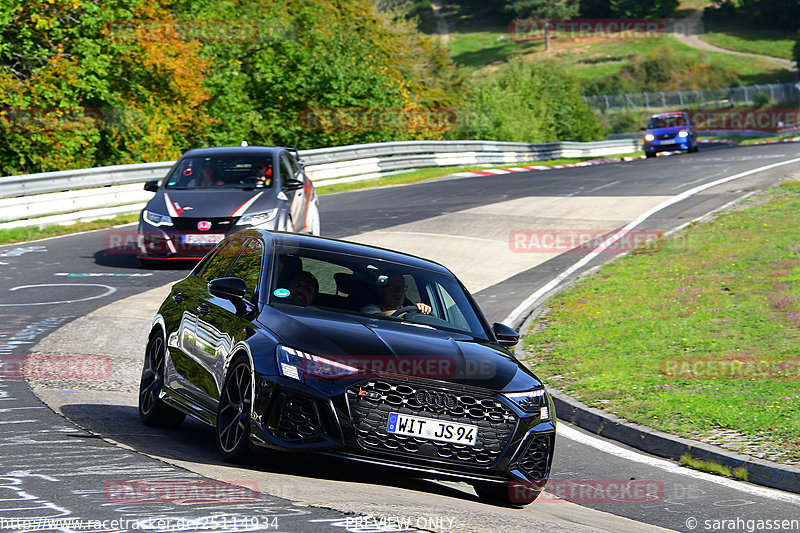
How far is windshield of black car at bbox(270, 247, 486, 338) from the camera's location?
7.37m

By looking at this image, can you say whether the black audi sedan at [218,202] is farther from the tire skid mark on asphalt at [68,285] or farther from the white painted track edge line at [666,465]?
the white painted track edge line at [666,465]

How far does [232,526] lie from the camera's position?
16.5 feet

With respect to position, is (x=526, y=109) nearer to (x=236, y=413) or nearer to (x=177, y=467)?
(x=236, y=413)

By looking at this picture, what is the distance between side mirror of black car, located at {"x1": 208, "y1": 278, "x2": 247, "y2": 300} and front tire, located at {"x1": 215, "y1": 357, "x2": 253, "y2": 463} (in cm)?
54

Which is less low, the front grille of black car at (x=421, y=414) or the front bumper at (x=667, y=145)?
the front grille of black car at (x=421, y=414)

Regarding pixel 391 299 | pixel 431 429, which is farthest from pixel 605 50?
pixel 431 429

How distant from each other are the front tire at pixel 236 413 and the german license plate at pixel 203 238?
362 inches

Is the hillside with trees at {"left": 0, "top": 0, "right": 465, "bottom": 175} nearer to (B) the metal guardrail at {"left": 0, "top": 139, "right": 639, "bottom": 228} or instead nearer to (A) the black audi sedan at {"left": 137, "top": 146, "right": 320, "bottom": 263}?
(B) the metal guardrail at {"left": 0, "top": 139, "right": 639, "bottom": 228}

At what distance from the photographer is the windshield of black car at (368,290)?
7.37 metres

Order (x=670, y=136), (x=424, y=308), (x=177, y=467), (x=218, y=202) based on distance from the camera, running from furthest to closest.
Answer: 1. (x=670, y=136)
2. (x=218, y=202)
3. (x=424, y=308)
4. (x=177, y=467)

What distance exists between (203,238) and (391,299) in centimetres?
888

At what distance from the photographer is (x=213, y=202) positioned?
1622 cm

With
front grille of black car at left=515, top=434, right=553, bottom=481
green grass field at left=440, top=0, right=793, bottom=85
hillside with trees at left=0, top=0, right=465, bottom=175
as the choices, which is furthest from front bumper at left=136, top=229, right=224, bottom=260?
green grass field at left=440, top=0, right=793, bottom=85

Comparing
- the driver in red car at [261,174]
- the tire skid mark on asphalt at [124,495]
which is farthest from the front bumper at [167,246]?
the tire skid mark on asphalt at [124,495]
